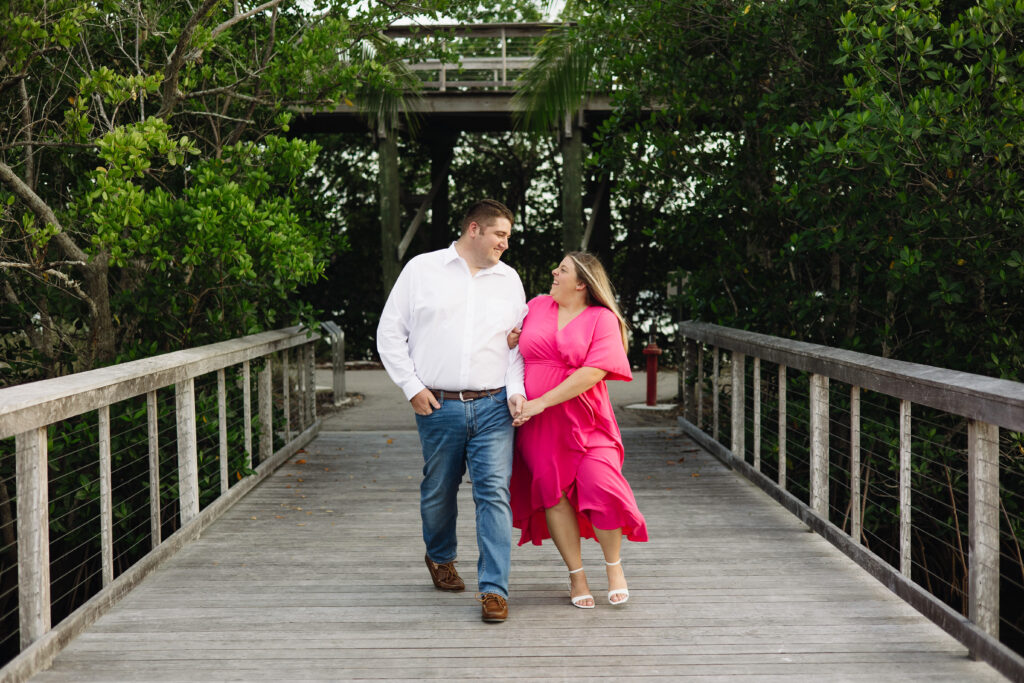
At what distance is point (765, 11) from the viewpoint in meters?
7.99

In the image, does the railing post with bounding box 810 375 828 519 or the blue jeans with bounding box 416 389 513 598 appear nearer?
the blue jeans with bounding box 416 389 513 598

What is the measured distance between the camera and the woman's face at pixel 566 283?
446 cm

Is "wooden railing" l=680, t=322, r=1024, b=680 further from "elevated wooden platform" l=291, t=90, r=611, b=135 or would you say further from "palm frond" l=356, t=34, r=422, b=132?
"elevated wooden platform" l=291, t=90, r=611, b=135

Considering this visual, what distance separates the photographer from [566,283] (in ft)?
14.6

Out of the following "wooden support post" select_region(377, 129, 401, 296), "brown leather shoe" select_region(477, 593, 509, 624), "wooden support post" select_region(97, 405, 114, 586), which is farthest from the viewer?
"wooden support post" select_region(377, 129, 401, 296)

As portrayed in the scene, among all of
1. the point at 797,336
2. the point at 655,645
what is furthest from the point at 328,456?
the point at 655,645

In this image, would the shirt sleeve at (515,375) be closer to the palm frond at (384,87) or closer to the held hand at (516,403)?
the held hand at (516,403)

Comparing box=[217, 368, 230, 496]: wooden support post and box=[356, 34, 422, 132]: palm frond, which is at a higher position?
box=[356, 34, 422, 132]: palm frond

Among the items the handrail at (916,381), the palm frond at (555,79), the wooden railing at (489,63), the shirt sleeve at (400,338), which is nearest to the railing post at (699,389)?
the handrail at (916,381)

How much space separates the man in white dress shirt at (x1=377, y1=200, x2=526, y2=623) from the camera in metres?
4.43

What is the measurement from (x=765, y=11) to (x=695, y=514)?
158 inches

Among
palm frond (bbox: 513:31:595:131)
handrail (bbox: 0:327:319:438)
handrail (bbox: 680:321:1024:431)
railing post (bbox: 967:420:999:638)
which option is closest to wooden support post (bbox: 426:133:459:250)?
palm frond (bbox: 513:31:595:131)

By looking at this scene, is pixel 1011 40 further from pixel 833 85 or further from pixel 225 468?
pixel 225 468

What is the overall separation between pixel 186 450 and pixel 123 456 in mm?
1402
